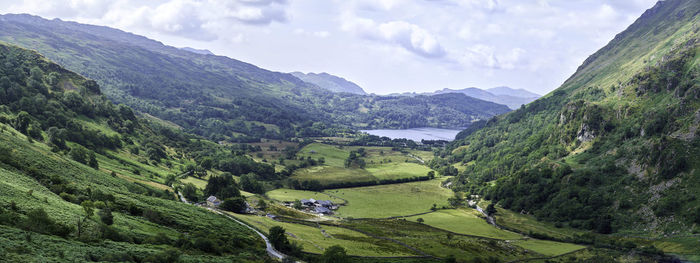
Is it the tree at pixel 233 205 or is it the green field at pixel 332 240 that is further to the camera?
the tree at pixel 233 205

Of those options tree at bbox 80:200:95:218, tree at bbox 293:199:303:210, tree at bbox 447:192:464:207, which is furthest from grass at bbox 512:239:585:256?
tree at bbox 80:200:95:218

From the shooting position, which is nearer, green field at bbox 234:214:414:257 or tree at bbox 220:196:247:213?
green field at bbox 234:214:414:257

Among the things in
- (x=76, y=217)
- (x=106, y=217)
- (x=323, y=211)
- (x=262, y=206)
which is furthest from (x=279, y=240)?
(x=323, y=211)

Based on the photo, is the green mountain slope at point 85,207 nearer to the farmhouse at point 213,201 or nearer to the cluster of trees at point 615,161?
the farmhouse at point 213,201

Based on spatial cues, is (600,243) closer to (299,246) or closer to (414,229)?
(414,229)

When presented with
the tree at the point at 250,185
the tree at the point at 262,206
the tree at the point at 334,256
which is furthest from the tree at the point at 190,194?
the tree at the point at 334,256

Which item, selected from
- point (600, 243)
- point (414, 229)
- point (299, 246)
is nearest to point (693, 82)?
point (600, 243)

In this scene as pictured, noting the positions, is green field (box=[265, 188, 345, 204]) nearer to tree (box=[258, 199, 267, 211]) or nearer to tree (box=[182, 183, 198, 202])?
tree (box=[258, 199, 267, 211])
